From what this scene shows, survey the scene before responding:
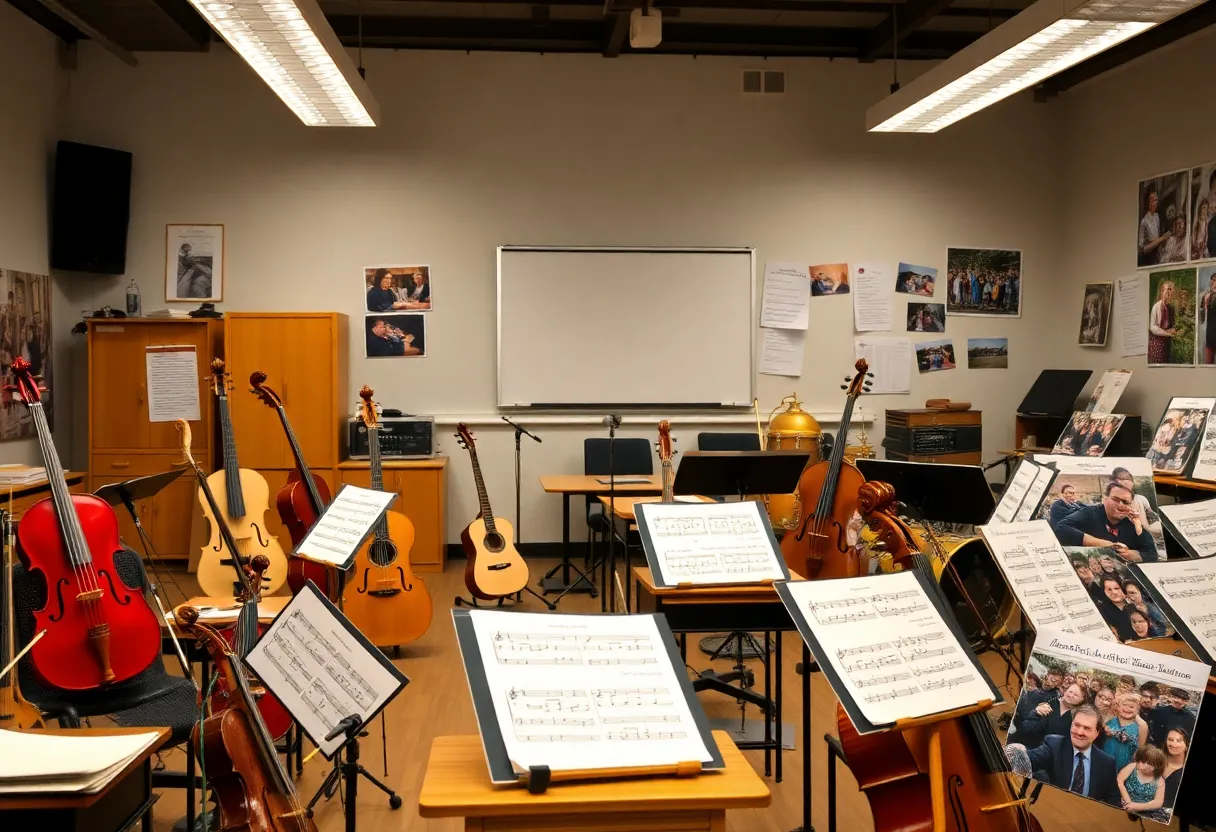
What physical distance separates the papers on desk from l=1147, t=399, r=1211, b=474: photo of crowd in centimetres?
494

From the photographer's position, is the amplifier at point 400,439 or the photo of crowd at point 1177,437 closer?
the photo of crowd at point 1177,437

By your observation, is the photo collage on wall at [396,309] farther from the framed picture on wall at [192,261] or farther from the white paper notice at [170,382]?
→ the white paper notice at [170,382]

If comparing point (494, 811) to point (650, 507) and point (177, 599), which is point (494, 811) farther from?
point (177, 599)

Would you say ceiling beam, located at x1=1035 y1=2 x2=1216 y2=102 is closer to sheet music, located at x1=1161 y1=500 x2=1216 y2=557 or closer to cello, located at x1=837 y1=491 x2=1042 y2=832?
sheet music, located at x1=1161 y1=500 x2=1216 y2=557

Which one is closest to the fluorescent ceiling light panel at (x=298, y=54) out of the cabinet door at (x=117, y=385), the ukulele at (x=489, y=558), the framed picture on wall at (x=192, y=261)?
the framed picture on wall at (x=192, y=261)

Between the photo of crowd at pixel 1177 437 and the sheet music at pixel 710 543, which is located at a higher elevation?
the photo of crowd at pixel 1177 437

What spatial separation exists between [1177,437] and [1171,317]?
153 cm

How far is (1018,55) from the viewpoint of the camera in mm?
4949

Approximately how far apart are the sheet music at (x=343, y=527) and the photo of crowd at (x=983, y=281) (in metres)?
5.62

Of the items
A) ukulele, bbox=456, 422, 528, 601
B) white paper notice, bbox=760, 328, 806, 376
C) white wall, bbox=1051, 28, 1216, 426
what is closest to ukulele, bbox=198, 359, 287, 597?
ukulele, bbox=456, 422, 528, 601

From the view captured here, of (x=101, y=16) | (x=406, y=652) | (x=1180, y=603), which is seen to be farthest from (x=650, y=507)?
(x=101, y=16)

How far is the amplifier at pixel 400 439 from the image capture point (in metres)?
6.61

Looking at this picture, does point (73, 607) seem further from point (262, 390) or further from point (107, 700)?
point (262, 390)

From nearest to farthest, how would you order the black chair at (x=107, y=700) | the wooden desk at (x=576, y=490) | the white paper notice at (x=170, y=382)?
the black chair at (x=107, y=700), the wooden desk at (x=576, y=490), the white paper notice at (x=170, y=382)
